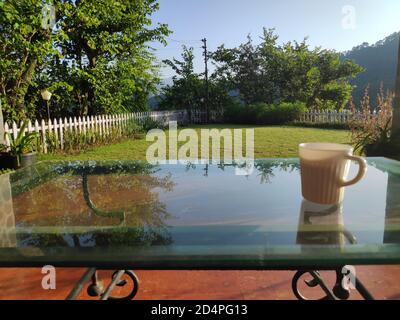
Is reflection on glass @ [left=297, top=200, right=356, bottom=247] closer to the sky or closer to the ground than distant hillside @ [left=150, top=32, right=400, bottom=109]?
closer to the ground

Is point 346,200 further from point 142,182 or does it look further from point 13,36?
point 13,36

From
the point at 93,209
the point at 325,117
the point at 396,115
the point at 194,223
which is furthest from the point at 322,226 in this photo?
the point at 325,117

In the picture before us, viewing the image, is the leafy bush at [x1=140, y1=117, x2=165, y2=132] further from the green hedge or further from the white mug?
the white mug

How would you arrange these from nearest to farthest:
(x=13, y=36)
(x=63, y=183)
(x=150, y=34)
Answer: (x=63, y=183), (x=13, y=36), (x=150, y=34)

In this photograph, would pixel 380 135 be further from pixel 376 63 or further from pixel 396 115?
pixel 376 63

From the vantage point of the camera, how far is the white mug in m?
0.85

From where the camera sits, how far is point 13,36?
730cm

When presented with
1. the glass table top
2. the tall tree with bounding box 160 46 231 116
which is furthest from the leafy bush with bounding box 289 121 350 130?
the glass table top

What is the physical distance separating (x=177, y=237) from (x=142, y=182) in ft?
2.51

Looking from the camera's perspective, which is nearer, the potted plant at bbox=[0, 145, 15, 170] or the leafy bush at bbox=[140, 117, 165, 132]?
the potted plant at bbox=[0, 145, 15, 170]

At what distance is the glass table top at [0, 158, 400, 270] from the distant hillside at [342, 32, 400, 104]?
26.9 meters

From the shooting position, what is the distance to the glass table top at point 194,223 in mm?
609

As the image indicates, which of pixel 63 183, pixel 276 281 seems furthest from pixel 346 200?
pixel 63 183

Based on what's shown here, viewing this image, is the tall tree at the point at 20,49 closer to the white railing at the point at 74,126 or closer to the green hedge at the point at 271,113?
the white railing at the point at 74,126
